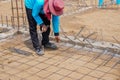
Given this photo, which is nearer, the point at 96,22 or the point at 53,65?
the point at 53,65

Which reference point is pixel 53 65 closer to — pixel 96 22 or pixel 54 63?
pixel 54 63

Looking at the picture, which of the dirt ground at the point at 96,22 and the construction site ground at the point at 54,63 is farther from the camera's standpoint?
the dirt ground at the point at 96,22

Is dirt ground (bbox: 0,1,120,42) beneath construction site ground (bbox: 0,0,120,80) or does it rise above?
above

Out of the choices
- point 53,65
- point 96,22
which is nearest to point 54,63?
point 53,65

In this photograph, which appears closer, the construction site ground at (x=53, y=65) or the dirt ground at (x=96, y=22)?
the construction site ground at (x=53, y=65)

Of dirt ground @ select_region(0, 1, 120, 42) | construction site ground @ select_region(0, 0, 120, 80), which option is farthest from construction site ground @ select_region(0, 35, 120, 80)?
dirt ground @ select_region(0, 1, 120, 42)

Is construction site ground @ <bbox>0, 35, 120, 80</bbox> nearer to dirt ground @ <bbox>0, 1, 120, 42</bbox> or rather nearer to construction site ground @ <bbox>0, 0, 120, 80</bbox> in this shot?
construction site ground @ <bbox>0, 0, 120, 80</bbox>

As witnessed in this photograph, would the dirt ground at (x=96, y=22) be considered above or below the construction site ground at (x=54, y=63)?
above

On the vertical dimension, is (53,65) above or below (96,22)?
below

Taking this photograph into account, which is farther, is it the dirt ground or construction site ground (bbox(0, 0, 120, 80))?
the dirt ground

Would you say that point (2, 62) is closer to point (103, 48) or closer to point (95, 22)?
point (103, 48)

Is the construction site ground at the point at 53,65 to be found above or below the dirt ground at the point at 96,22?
below

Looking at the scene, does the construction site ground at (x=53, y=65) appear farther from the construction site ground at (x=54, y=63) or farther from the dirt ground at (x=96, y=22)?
the dirt ground at (x=96, y=22)

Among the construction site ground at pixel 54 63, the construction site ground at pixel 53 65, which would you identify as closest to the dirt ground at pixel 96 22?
the construction site ground at pixel 54 63
